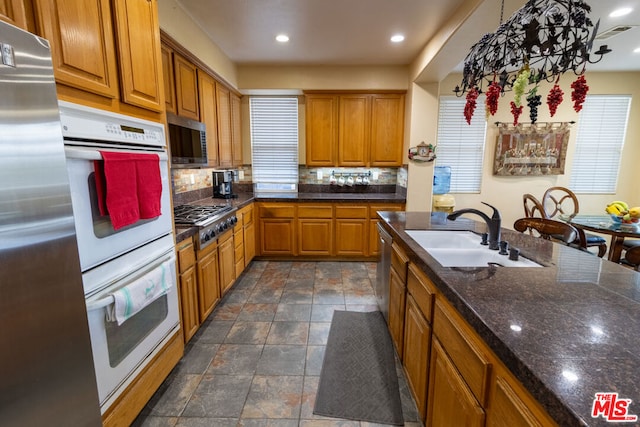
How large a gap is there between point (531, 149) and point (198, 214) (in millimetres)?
4847

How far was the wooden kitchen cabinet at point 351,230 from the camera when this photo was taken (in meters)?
4.04

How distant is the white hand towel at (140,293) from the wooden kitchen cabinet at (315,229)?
242cm

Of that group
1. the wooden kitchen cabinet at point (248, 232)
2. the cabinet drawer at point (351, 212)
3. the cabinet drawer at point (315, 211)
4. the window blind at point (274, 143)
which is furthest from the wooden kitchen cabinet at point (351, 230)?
the wooden kitchen cabinet at point (248, 232)

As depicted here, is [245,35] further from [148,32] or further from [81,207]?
[81,207]

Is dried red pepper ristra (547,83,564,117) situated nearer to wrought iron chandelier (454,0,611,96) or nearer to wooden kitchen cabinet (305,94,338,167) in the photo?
wrought iron chandelier (454,0,611,96)

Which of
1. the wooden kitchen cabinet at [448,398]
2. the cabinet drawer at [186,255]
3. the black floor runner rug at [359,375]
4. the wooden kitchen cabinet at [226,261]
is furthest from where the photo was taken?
the wooden kitchen cabinet at [226,261]

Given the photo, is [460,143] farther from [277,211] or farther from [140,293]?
[140,293]

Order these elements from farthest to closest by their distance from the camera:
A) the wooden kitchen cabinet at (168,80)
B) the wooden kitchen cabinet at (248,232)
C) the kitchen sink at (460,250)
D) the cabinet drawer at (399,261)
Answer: the wooden kitchen cabinet at (248,232)
the wooden kitchen cabinet at (168,80)
the cabinet drawer at (399,261)
the kitchen sink at (460,250)

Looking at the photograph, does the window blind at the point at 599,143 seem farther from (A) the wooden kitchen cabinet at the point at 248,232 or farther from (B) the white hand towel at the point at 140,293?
(B) the white hand towel at the point at 140,293

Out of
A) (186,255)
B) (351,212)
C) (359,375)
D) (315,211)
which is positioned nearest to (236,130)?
(315,211)

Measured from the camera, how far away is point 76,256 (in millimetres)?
1064

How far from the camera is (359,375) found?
1966 millimetres

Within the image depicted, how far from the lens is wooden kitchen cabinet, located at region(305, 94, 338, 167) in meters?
4.16

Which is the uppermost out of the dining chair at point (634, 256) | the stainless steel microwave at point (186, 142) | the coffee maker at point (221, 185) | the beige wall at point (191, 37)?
the beige wall at point (191, 37)
